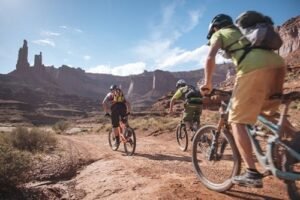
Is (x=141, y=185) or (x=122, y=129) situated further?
(x=122, y=129)

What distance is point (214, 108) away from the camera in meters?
33.0

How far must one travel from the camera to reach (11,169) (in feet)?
23.4

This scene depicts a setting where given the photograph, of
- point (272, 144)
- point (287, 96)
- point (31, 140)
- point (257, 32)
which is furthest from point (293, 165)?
point (31, 140)

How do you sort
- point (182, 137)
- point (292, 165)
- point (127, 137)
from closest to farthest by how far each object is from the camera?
1. point (292, 165)
2. point (127, 137)
3. point (182, 137)

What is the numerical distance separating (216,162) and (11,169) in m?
4.43

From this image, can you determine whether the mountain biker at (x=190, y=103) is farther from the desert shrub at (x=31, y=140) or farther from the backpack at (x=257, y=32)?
the backpack at (x=257, y=32)

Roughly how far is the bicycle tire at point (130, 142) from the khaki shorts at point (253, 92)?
21.8 feet

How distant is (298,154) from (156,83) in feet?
539

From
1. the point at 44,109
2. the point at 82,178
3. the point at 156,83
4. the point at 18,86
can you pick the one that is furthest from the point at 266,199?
the point at 156,83

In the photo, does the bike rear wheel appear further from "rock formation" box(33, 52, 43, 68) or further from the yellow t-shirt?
"rock formation" box(33, 52, 43, 68)

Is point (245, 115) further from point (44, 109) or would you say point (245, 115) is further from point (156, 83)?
point (156, 83)

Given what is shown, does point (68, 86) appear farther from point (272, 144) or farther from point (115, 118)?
point (272, 144)

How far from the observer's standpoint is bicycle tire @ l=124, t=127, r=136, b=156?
10438 mm

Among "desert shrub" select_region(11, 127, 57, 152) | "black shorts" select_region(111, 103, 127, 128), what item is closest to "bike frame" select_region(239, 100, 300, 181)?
"black shorts" select_region(111, 103, 127, 128)
